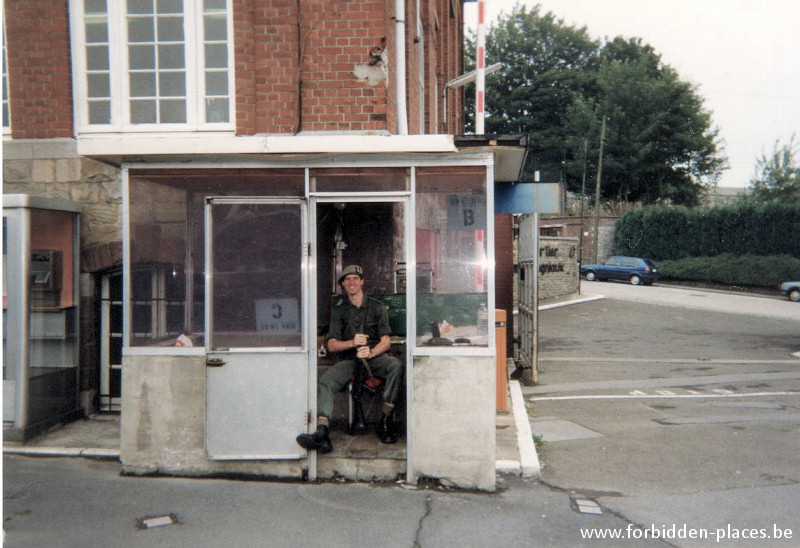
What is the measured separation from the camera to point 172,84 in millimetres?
7840

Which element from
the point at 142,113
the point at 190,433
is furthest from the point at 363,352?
the point at 142,113

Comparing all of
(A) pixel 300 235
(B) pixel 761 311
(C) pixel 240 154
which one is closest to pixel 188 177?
(C) pixel 240 154

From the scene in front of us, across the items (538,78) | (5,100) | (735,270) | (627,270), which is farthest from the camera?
(538,78)

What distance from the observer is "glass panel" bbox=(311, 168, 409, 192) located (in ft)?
20.5

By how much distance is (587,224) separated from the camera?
4491 centimetres

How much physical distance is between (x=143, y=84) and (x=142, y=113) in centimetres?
32

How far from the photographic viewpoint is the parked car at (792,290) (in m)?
30.8

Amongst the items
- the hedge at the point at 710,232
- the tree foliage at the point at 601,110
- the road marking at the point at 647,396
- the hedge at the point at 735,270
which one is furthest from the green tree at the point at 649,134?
the road marking at the point at 647,396

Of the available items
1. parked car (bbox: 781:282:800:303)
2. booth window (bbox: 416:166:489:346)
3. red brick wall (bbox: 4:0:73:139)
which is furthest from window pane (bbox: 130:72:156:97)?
parked car (bbox: 781:282:800:303)

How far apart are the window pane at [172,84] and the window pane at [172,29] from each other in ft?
1.27

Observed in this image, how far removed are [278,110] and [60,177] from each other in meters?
3.00

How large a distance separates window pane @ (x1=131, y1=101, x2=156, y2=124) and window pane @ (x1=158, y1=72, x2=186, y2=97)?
0.21 meters

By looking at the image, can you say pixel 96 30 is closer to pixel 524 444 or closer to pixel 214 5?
pixel 214 5

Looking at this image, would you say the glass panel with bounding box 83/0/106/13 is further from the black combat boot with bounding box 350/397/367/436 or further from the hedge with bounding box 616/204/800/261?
the hedge with bounding box 616/204/800/261
